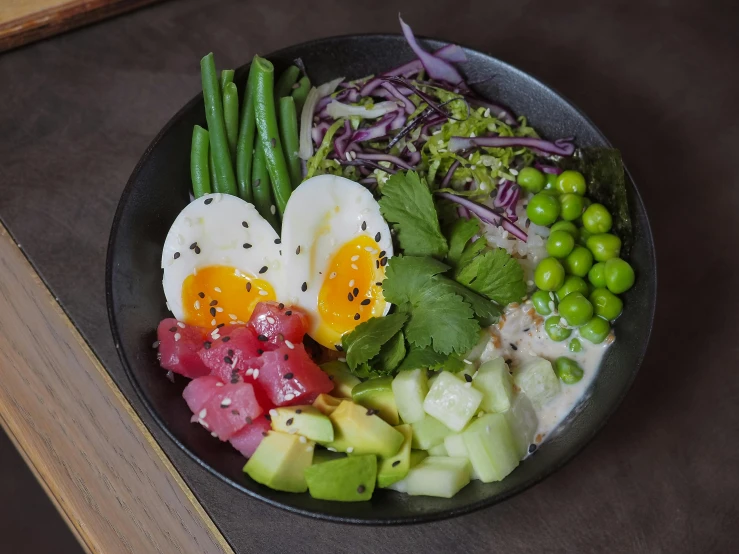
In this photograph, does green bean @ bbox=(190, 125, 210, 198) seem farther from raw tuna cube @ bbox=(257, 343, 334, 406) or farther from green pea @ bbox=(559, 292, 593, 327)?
green pea @ bbox=(559, 292, 593, 327)

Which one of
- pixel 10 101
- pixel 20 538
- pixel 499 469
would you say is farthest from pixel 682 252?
pixel 20 538

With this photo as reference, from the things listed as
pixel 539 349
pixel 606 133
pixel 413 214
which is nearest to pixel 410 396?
pixel 539 349

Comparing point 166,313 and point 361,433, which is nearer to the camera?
point 361,433

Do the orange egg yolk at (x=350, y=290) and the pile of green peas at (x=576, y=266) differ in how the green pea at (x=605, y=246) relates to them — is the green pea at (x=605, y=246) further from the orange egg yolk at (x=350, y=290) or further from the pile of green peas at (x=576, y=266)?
the orange egg yolk at (x=350, y=290)

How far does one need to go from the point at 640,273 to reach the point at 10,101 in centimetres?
278

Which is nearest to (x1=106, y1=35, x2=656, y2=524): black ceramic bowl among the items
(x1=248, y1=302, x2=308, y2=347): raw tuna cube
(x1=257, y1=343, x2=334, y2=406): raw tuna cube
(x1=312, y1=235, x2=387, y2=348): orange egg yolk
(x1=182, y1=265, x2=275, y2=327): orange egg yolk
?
(x1=182, y1=265, x2=275, y2=327): orange egg yolk

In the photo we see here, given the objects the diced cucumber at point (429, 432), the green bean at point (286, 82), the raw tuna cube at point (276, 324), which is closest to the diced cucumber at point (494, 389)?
the diced cucumber at point (429, 432)

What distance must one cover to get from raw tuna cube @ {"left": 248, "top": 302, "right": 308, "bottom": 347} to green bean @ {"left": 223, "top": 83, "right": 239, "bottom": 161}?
700 mm

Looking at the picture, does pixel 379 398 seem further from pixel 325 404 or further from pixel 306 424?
pixel 306 424

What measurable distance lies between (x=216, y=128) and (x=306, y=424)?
1.20 m

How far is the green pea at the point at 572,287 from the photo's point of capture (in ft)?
7.94

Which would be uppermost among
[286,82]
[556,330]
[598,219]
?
[286,82]

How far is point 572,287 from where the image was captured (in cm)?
242

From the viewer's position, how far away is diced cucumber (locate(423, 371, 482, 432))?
2.06 m
